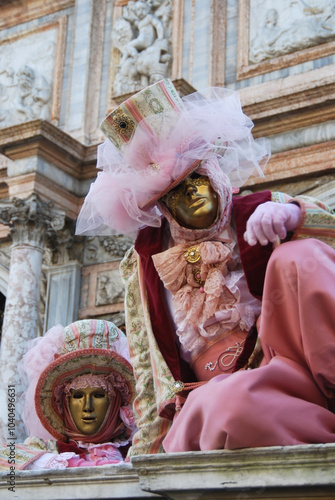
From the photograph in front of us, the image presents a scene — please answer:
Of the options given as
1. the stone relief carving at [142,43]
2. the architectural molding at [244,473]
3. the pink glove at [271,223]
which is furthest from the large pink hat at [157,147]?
the stone relief carving at [142,43]

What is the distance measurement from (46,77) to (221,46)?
2.04 m

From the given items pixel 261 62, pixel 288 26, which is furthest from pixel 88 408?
pixel 288 26

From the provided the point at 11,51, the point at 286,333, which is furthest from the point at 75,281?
the point at 286,333

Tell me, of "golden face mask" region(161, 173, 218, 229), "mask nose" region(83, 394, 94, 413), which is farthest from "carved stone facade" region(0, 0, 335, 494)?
"golden face mask" region(161, 173, 218, 229)

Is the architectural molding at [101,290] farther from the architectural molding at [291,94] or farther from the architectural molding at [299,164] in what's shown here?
the architectural molding at [291,94]

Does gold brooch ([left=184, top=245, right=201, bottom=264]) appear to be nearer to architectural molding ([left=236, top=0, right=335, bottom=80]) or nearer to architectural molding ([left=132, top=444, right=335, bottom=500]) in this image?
architectural molding ([left=132, top=444, right=335, bottom=500])

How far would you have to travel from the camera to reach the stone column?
5984mm

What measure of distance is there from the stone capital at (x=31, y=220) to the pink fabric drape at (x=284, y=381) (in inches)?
187

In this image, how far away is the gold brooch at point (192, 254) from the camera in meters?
2.24

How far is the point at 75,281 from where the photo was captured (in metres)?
6.88

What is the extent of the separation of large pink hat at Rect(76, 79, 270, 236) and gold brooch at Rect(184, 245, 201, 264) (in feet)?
0.51

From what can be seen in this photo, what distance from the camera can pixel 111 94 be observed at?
24.9ft

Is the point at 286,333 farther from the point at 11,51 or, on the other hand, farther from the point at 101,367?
the point at 11,51

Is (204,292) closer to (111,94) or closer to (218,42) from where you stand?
(218,42)
